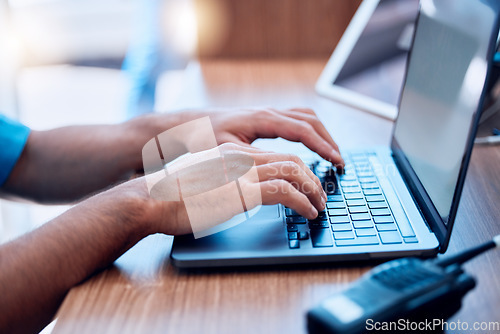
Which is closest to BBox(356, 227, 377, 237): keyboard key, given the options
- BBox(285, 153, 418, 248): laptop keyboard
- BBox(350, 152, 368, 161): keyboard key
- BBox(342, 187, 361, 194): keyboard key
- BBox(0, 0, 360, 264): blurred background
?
BBox(285, 153, 418, 248): laptop keyboard

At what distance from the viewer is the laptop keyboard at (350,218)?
0.52 metres

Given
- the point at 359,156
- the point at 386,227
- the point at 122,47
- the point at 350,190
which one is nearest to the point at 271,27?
the point at 359,156

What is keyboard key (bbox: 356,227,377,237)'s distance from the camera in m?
0.53

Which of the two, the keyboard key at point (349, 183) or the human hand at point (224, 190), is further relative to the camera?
the keyboard key at point (349, 183)

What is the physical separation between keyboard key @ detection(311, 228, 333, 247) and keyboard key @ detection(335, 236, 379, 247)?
10 mm

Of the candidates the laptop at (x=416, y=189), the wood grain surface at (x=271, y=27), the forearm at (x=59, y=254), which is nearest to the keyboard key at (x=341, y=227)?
the laptop at (x=416, y=189)

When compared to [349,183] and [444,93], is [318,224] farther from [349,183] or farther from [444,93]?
[444,93]

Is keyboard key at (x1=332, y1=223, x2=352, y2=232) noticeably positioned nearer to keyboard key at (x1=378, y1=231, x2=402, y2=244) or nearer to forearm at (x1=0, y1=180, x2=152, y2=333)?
keyboard key at (x1=378, y1=231, x2=402, y2=244)

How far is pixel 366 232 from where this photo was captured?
53 centimetres

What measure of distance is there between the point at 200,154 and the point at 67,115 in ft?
6.92

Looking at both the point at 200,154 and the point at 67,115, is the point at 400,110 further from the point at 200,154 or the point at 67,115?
the point at 67,115

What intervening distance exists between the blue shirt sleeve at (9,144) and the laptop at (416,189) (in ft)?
1.44

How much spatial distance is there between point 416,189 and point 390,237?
12 cm

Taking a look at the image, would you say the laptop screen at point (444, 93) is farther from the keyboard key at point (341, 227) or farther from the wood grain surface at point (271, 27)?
the wood grain surface at point (271, 27)
